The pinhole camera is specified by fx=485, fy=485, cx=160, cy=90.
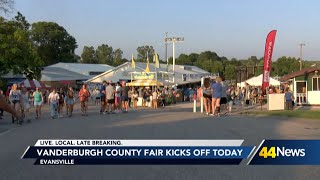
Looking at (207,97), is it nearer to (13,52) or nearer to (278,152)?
(278,152)

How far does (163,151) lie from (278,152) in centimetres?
169

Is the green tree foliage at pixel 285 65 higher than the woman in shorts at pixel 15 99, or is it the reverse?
the green tree foliage at pixel 285 65

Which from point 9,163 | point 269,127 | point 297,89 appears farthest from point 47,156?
point 297,89

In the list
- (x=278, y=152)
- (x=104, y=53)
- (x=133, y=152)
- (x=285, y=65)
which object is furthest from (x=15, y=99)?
(x=104, y=53)

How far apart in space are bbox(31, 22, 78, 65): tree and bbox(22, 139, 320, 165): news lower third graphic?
105004mm

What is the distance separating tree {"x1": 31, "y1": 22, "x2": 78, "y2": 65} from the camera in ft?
366

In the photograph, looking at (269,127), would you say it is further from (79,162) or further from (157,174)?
(79,162)

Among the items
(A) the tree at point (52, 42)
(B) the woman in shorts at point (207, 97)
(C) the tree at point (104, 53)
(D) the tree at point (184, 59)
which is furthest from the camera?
(C) the tree at point (104, 53)

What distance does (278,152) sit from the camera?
712 centimetres

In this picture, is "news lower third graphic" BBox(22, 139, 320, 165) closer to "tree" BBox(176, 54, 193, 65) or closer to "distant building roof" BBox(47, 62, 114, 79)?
"distant building roof" BBox(47, 62, 114, 79)

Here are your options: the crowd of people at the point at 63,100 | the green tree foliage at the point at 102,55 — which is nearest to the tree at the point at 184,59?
the green tree foliage at the point at 102,55

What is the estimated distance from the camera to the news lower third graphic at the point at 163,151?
7.12 meters

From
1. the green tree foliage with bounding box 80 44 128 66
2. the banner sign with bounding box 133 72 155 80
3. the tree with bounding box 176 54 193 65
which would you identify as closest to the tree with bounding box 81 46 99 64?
the green tree foliage with bounding box 80 44 128 66

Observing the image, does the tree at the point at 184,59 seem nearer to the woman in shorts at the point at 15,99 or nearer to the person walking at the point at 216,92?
the person walking at the point at 216,92
